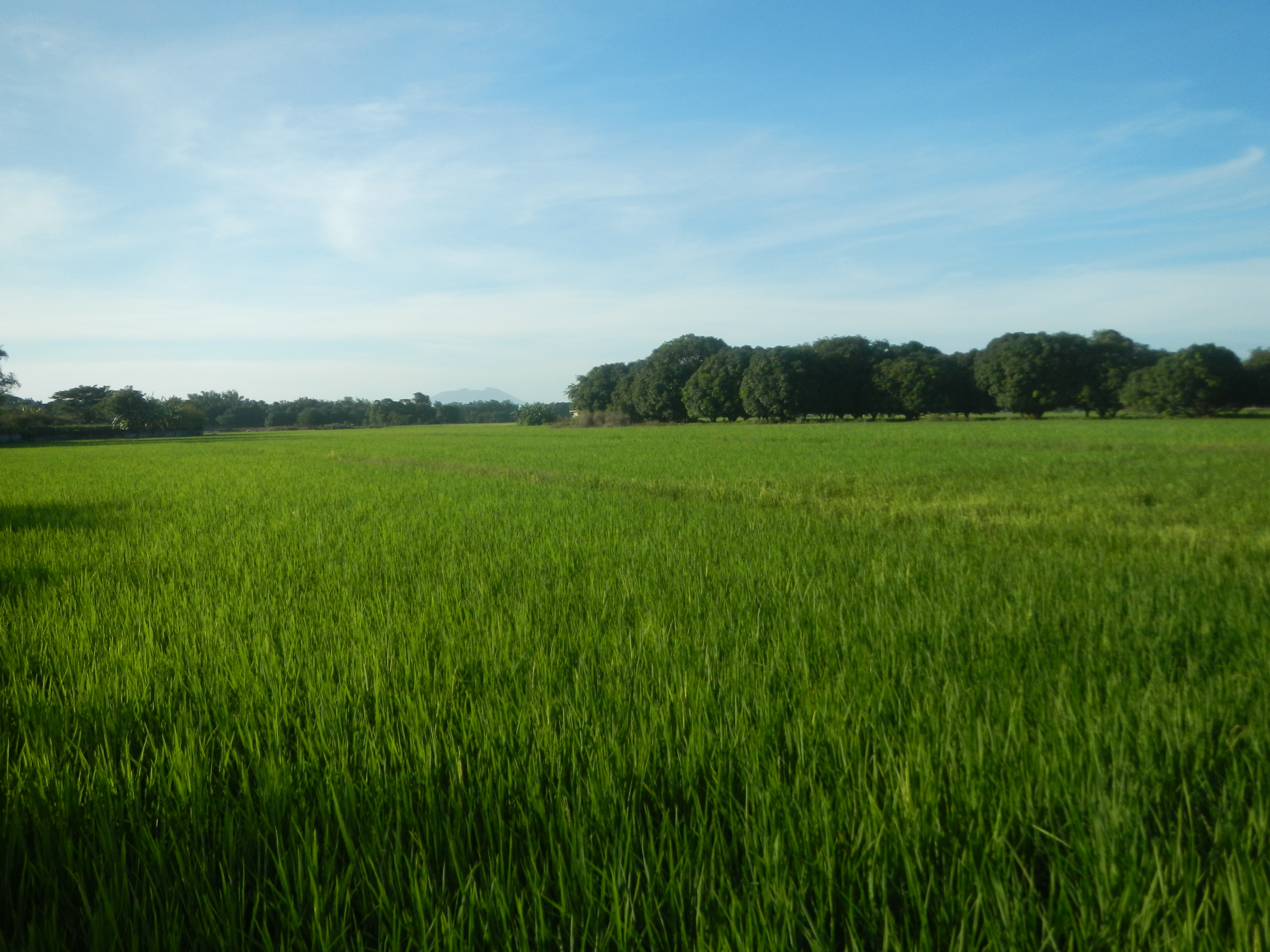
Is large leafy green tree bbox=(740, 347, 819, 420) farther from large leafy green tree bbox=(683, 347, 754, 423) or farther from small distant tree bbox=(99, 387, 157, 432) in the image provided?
small distant tree bbox=(99, 387, 157, 432)

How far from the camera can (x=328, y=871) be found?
1479 millimetres

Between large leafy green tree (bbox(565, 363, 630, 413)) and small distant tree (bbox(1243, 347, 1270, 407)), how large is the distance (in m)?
56.6

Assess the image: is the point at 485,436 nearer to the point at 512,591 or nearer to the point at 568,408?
the point at 512,591

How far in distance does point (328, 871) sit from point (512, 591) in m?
2.88

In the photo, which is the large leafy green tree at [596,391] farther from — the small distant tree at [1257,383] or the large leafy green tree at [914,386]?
the small distant tree at [1257,383]

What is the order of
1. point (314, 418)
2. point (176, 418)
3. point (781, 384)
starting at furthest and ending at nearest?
point (314, 418) < point (176, 418) < point (781, 384)

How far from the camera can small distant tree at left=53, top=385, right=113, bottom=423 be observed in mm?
74375

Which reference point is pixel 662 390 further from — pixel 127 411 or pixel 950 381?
pixel 127 411

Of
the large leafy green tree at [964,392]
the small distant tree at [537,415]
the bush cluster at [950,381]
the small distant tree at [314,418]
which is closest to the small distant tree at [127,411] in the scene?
the small distant tree at [314,418]

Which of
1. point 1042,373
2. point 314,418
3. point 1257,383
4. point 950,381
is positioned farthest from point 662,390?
point 314,418

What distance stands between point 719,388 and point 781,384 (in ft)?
24.6

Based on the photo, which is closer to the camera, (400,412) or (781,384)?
(781,384)

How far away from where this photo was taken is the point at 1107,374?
54.7m

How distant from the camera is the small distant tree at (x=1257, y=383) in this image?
159 ft
